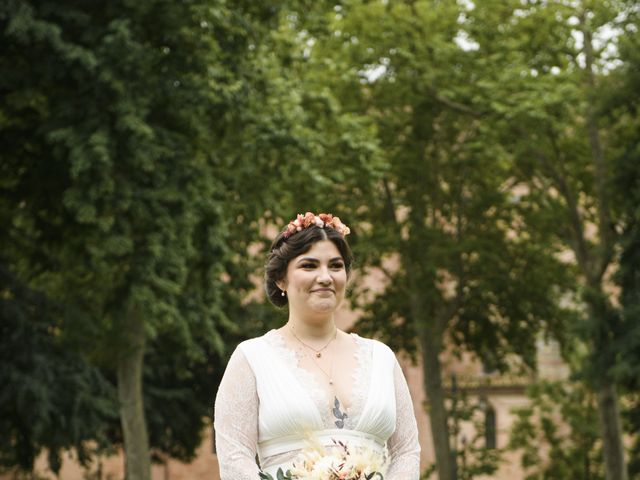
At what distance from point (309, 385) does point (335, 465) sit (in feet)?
1.11

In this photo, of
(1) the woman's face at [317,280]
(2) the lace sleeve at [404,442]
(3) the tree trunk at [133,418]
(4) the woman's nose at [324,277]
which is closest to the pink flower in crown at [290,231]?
(1) the woman's face at [317,280]

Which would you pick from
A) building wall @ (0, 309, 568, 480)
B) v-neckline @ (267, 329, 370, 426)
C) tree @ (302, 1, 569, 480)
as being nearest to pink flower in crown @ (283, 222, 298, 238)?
v-neckline @ (267, 329, 370, 426)

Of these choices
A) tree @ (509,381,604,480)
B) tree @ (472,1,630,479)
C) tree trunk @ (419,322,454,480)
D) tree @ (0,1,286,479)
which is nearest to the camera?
tree @ (0,1,286,479)

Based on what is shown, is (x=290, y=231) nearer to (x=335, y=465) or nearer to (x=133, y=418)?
(x=335, y=465)

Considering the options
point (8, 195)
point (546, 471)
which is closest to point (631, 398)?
point (546, 471)

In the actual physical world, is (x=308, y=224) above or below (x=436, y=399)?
below

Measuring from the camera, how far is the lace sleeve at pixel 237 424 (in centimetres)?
456

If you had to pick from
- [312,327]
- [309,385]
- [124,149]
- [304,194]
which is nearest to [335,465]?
[309,385]

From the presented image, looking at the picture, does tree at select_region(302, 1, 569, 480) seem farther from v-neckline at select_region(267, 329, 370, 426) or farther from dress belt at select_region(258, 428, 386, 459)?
dress belt at select_region(258, 428, 386, 459)

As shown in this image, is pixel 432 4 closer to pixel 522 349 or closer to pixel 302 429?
pixel 522 349

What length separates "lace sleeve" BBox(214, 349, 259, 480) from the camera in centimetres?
456

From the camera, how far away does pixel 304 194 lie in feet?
81.7

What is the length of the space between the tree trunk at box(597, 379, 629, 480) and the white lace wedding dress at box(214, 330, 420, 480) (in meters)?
20.8

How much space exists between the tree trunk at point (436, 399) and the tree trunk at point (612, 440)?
4.08m
